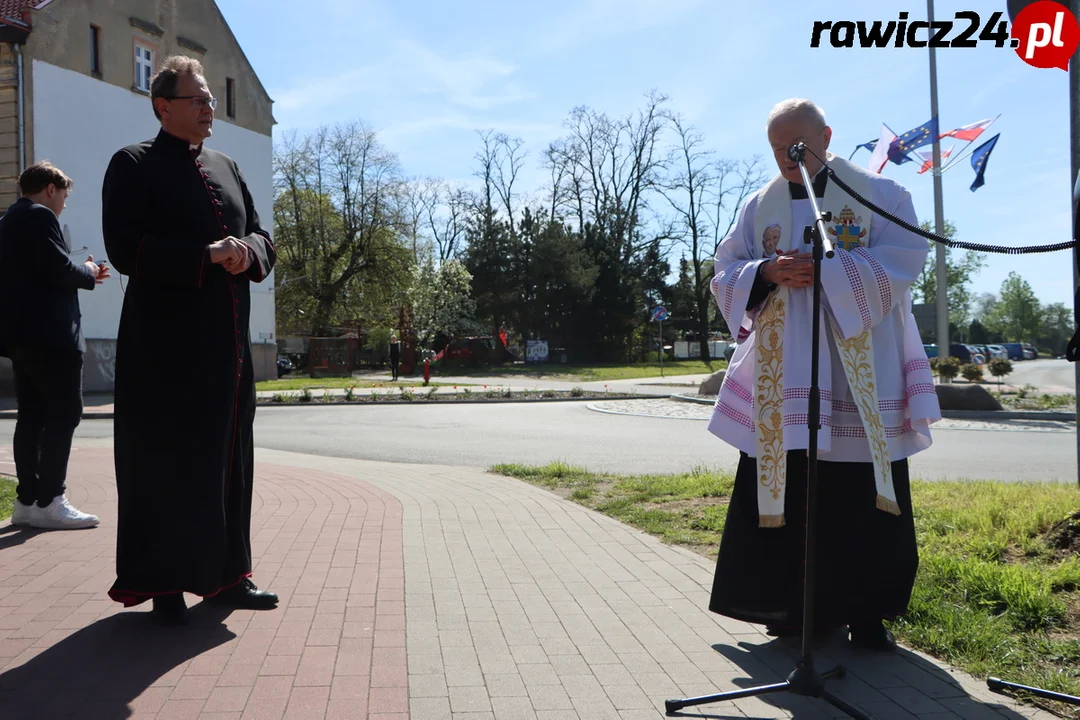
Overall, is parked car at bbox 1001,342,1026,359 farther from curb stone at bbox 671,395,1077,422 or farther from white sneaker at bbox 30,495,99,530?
white sneaker at bbox 30,495,99,530

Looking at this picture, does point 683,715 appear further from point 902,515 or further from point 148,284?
point 148,284

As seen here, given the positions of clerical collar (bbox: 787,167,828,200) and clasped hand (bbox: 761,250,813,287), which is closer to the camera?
clasped hand (bbox: 761,250,813,287)

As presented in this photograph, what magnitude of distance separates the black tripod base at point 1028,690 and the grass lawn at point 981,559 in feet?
0.27

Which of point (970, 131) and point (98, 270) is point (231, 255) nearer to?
point (98, 270)

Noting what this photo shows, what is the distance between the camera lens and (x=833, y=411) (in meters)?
3.55

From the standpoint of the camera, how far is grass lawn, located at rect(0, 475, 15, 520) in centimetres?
634

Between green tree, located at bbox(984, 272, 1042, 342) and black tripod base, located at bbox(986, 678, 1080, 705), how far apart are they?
122974 millimetres

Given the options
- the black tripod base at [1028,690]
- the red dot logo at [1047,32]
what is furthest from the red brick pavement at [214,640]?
the red dot logo at [1047,32]

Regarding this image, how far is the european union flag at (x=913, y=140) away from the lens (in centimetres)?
2095

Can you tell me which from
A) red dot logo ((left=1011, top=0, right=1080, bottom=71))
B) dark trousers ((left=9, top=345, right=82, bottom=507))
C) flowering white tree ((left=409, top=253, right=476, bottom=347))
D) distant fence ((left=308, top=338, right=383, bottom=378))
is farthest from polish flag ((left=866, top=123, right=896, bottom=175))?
flowering white tree ((left=409, top=253, right=476, bottom=347))

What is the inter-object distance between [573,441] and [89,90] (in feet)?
68.1

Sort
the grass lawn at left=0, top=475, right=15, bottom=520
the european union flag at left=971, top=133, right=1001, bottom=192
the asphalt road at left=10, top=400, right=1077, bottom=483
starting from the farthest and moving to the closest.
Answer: the european union flag at left=971, top=133, right=1001, bottom=192
the asphalt road at left=10, top=400, right=1077, bottom=483
the grass lawn at left=0, top=475, right=15, bottom=520

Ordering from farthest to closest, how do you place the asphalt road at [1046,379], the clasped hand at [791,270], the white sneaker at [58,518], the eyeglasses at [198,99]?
the asphalt road at [1046,379], the white sneaker at [58,518], the eyeglasses at [198,99], the clasped hand at [791,270]

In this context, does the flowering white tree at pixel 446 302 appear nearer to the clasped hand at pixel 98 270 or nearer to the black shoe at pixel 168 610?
the clasped hand at pixel 98 270
